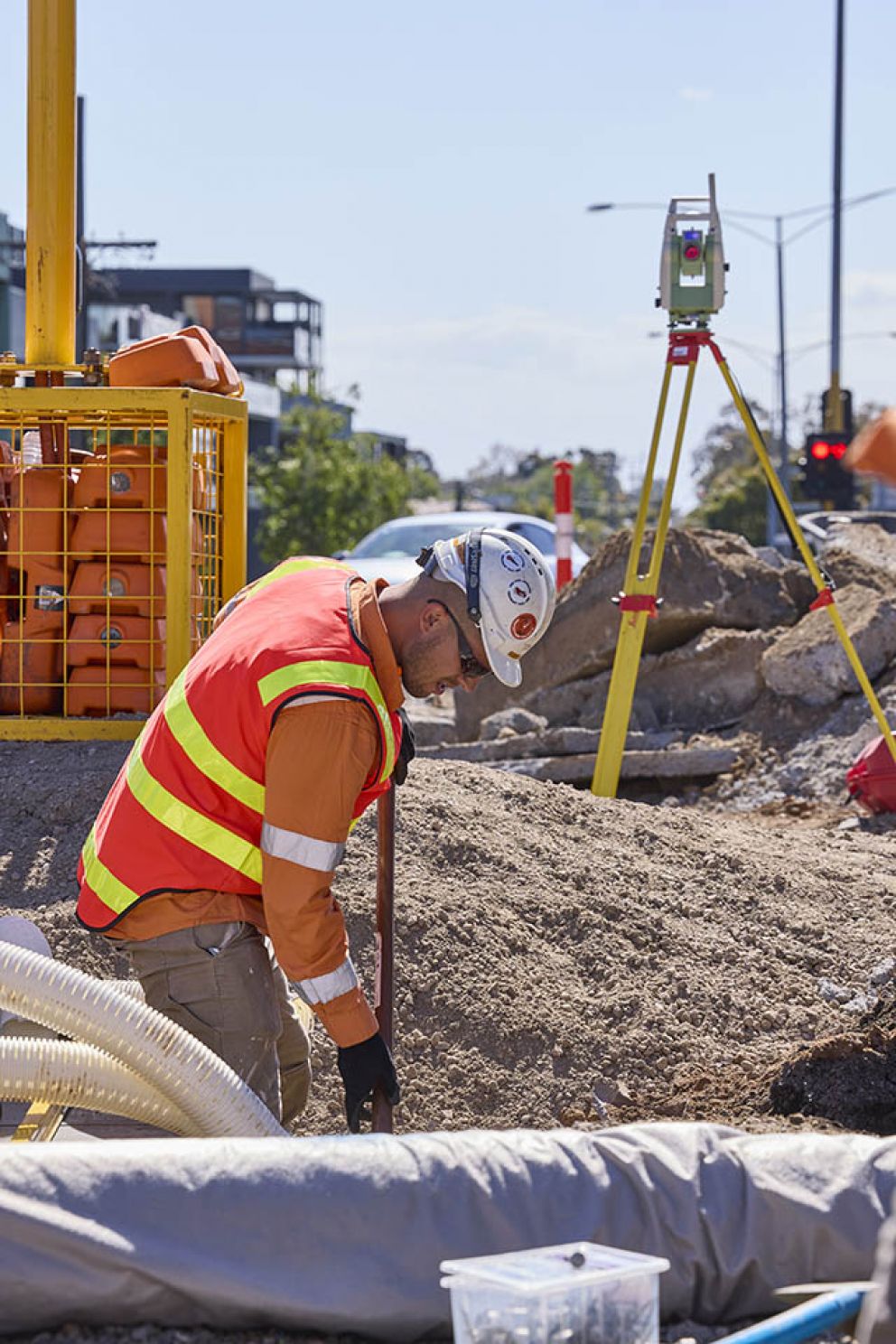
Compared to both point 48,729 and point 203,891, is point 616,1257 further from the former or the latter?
point 48,729

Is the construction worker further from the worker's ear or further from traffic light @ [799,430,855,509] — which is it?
traffic light @ [799,430,855,509]

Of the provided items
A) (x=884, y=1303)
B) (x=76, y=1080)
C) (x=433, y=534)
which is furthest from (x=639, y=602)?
(x=433, y=534)

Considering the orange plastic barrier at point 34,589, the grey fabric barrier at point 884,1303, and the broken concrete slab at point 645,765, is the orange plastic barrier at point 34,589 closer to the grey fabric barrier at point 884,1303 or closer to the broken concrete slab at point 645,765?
the broken concrete slab at point 645,765

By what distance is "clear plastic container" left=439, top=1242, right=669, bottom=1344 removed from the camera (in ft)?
8.55

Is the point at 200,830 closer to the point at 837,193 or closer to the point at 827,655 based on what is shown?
the point at 827,655

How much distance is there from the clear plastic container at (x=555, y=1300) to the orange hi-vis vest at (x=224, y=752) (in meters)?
1.41

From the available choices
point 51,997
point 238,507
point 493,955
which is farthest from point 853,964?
point 51,997

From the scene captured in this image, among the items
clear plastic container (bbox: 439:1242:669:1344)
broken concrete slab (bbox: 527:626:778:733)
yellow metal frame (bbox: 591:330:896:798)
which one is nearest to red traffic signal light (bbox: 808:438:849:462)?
broken concrete slab (bbox: 527:626:778:733)

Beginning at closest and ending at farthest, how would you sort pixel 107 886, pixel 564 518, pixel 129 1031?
pixel 129 1031 → pixel 107 886 → pixel 564 518

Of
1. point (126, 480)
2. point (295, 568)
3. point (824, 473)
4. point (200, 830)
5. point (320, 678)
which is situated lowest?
point (200, 830)

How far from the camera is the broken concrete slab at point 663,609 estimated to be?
41.1 feet

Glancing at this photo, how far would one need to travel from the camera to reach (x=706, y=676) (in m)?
12.2

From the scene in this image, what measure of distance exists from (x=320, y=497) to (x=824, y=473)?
28222 mm

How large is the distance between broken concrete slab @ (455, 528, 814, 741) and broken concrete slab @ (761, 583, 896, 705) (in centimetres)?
103
